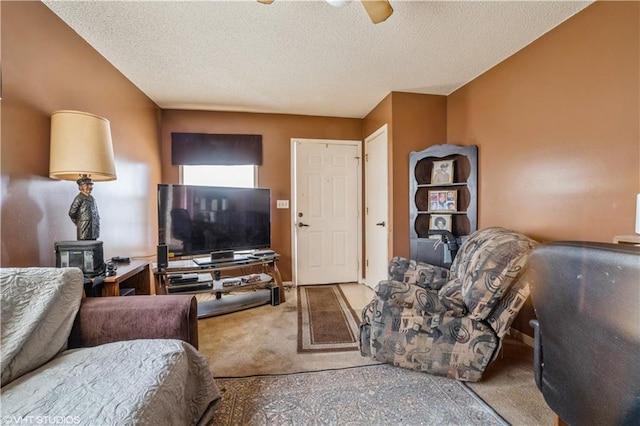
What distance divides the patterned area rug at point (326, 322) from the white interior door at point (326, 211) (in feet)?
1.33

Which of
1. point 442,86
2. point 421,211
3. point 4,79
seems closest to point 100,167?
point 4,79

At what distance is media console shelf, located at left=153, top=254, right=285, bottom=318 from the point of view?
2.58 metres

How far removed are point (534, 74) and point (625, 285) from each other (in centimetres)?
224

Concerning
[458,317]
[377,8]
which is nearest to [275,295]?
[458,317]

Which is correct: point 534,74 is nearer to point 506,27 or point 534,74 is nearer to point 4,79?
point 506,27

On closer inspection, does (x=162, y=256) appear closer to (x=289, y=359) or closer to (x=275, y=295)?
(x=275, y=295)

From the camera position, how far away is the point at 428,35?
2061 mm

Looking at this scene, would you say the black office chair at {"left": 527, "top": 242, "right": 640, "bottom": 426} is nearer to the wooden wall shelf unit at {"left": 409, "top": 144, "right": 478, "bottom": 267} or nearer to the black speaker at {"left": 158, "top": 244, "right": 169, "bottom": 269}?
the wooden wall shelf unit at {"left": 409, "top": 144, "right": 478, "bottom": 267}

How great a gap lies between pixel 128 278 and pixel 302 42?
7.29ft

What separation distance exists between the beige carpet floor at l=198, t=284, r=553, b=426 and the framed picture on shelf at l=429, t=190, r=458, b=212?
130 cm

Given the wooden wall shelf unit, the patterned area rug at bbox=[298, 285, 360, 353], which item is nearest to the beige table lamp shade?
the patterned area rug at bbox=[298, 285, 360, 353]

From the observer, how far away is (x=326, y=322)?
2.62 metres

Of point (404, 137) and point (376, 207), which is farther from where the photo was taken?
point (376, 207)

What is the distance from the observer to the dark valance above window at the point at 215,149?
3.55m
